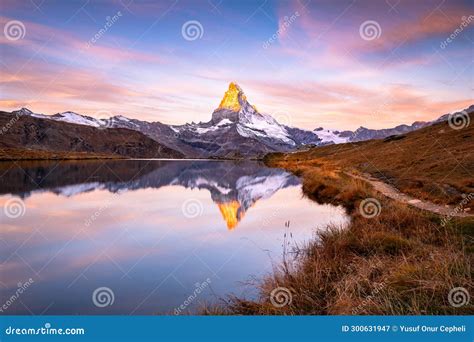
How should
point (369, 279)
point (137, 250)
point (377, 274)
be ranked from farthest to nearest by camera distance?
point (137, 250) < point (377, 274) < point (369, 279)

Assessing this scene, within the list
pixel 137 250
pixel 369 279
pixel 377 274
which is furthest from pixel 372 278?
pixel 137 250

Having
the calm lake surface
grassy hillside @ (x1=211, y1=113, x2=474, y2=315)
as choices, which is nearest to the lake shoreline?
grassy hillside @ (x1=211, y1=113, x2=474, y2=315)

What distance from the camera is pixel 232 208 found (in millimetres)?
29516

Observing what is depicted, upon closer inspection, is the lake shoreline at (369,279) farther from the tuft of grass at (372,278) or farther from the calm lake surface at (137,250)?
the calm lake surface at (137,250)

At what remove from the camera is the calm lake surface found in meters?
10.8

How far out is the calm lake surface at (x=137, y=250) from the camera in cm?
1081

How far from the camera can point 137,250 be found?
637 inches

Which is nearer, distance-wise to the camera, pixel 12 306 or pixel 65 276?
pixel 12 306

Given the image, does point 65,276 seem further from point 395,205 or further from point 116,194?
point 116,194

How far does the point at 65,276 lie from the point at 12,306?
2.42 metres

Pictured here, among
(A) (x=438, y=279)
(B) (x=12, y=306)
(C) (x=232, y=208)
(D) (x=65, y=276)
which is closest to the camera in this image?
(A) (x=438, y=279)

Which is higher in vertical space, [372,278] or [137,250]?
[372,278]

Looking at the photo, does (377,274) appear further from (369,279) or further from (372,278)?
(369,279)

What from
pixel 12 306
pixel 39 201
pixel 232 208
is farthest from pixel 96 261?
pixel 39 201
